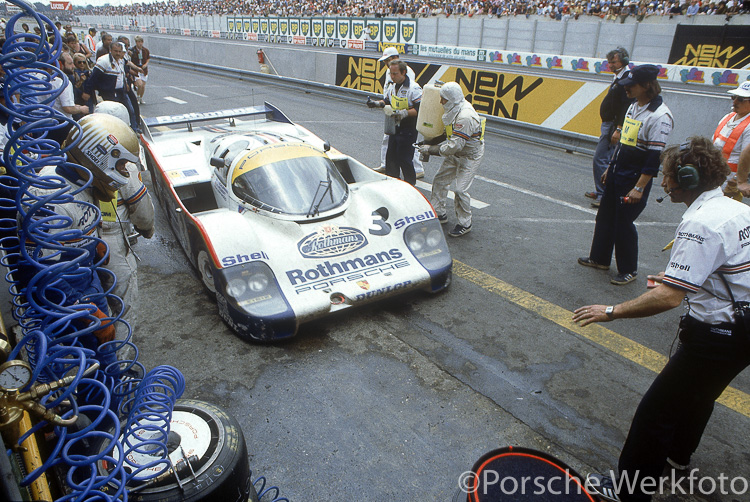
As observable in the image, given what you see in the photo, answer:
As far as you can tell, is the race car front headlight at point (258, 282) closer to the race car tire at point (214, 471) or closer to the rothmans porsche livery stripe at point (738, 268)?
the race car tire at point (214, 471)

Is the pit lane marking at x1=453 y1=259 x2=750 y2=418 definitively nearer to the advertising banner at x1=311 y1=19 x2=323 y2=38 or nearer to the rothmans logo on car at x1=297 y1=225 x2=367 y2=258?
the rothmans logo on car at x1=297 y1=225 x2=367 y2=258

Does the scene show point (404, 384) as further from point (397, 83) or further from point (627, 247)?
point (397, 83)

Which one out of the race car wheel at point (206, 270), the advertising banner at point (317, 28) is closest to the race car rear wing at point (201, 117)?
Answer: the race car wheel at point (206, 270)

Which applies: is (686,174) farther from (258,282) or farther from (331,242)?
(258,282)

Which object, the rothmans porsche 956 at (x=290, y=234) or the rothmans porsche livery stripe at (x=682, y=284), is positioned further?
the rothmans porsche 956 at (x=290, y=234)

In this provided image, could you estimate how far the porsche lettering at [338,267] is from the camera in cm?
400

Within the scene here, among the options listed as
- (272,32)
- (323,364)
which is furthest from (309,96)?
(272,32)

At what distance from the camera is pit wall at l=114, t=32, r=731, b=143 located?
8648 mm

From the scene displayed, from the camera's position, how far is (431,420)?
3141mm

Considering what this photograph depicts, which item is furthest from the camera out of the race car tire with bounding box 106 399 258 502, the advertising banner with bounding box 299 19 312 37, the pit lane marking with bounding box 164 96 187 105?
the advertising banner with bounding box 299 19 312 37

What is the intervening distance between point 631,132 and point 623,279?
55.1 inches

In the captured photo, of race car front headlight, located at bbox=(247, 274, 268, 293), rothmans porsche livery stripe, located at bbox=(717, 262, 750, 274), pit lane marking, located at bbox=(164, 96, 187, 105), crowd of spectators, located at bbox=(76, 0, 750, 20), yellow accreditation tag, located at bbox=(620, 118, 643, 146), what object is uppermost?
crowd of spectators, located at bbox=(76, 0, 750, 20)

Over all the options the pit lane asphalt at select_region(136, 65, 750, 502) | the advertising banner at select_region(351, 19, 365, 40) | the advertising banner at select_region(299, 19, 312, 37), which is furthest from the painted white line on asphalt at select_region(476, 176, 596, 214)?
the advertising banner at select_region(299, 19, 312, 37)

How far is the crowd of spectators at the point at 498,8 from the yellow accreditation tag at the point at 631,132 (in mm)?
18303
